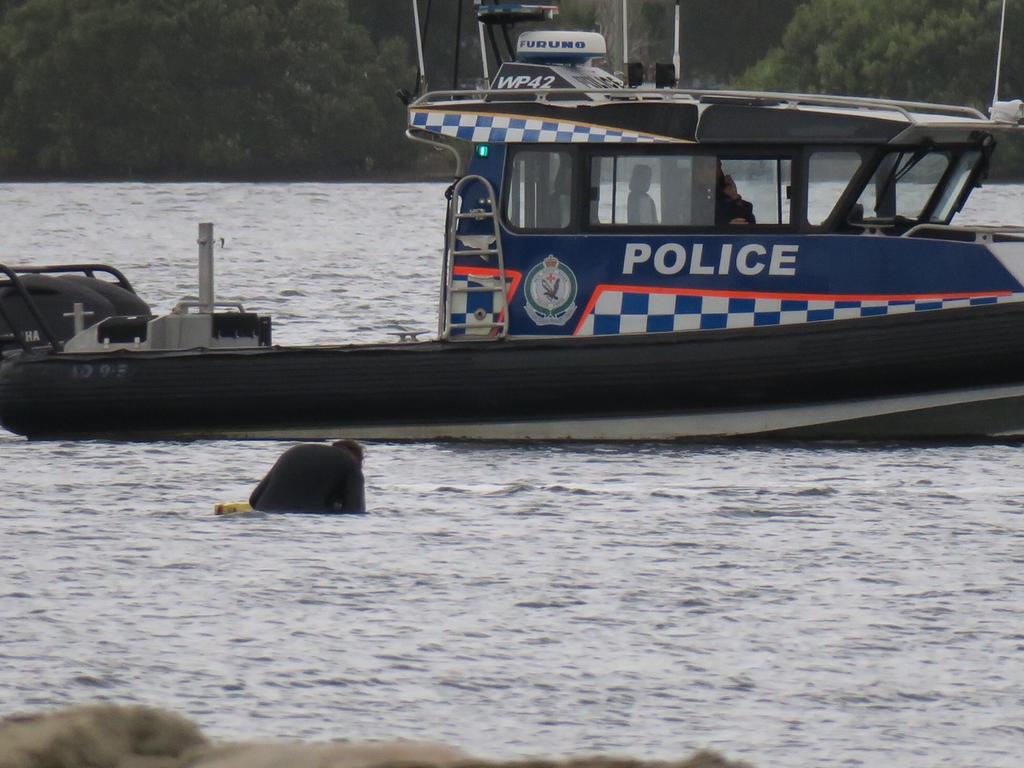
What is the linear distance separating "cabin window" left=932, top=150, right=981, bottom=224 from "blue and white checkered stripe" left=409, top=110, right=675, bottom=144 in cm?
168

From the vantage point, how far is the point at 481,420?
13.0 metres

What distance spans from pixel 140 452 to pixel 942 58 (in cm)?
4903

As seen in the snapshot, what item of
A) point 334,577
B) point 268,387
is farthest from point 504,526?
point 268,387

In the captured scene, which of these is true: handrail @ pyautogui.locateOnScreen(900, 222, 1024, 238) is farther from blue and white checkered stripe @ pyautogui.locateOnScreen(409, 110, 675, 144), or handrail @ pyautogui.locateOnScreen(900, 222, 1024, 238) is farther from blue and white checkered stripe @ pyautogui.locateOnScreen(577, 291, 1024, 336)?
blue and white checkered stripe @ pyautogui.locateOnScreen(409, 110, 675, 144)

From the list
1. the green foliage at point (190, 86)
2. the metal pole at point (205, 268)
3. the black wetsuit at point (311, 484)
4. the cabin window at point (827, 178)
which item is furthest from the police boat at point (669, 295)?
the green foliage at point (190, 86)

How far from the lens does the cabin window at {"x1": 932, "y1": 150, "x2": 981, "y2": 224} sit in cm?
1303

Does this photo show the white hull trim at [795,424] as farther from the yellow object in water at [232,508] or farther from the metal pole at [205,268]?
the yellow object in water at [232,508]

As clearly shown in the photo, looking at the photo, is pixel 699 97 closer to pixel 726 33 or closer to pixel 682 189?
pixel 682 189

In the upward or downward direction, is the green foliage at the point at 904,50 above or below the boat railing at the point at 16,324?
above

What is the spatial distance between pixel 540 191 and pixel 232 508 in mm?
2811

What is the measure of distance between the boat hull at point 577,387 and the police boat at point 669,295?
0.01 m

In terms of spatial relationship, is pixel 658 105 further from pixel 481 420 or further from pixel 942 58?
pixel 942 58

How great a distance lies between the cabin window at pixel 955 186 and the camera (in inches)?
513

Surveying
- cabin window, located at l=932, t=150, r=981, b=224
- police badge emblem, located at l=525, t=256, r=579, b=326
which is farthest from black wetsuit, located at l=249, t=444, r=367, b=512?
cabin window, located at l=932, t=150, r=981, b=224
